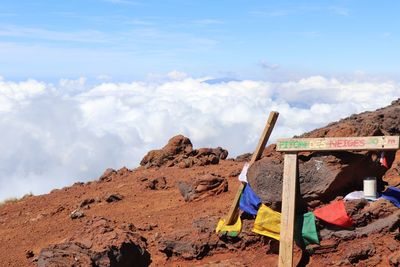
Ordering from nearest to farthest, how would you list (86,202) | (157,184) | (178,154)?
(86,202) → (157,184) → (178,154)

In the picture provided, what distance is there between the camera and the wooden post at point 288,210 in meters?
8.46

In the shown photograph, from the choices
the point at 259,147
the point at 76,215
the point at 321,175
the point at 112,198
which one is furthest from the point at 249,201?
the point at 112,198

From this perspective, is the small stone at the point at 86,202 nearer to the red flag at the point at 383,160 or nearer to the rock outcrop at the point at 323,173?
the rock outcrop at the point at 323,173

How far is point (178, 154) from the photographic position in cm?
2272

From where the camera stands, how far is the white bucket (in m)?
9.32

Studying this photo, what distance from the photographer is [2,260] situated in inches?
495

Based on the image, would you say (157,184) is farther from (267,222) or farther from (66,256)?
(267,222)

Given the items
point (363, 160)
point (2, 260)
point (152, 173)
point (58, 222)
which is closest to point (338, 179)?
point (363, 160)

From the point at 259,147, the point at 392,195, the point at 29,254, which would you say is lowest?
the point at 29,254

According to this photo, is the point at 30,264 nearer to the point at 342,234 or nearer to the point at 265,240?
the point at 265,240

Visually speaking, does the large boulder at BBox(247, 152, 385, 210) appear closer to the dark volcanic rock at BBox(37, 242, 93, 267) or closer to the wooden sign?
the wooden sign

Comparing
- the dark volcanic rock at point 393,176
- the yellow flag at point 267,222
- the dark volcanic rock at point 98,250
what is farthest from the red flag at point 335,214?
the dark volcanic rock at point 98,250

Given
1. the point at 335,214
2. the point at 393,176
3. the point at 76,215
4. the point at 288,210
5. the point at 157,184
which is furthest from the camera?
the point at 157,184

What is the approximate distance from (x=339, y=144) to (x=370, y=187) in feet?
4.10
